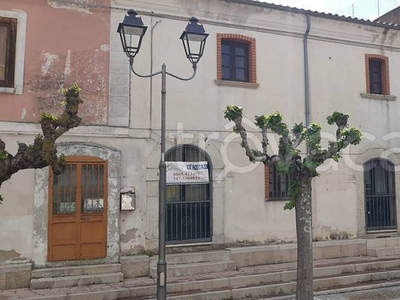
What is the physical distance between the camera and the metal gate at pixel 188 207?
1097cm

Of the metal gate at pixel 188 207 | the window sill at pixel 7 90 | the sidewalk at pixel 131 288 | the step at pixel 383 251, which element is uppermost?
the window sill at pixel 7 90

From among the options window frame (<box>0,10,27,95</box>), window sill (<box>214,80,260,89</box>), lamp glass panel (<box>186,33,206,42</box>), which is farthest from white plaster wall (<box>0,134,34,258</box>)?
window sill (<box>214,80,260,89</box>)

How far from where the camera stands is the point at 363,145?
13.4 m

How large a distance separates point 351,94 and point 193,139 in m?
5.58

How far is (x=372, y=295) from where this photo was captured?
9664mm

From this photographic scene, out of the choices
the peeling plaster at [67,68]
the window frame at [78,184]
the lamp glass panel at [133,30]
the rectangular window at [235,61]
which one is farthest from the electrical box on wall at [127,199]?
the lamp glass panel at [133,30]

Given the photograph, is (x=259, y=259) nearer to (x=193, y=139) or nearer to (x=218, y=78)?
(x=193, y=139)

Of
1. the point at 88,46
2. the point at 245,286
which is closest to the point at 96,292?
the point at 245,286

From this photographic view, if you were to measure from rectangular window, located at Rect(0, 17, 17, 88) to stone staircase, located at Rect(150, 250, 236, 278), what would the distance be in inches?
213

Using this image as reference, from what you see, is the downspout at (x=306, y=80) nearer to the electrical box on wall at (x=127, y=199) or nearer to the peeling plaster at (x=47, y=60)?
the electrical box on wall at (x=127, y=199)

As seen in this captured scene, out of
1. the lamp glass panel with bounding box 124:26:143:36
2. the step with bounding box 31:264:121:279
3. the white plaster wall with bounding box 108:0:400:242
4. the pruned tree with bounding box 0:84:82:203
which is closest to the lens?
the pruned tree with bounding box 0:84:82:203

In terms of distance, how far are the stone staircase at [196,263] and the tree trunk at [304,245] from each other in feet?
9.51

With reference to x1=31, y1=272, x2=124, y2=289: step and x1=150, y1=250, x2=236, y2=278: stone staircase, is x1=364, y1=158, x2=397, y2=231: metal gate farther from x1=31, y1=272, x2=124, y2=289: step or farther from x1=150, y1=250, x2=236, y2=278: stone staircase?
x1=31, y1=272, x2=124, y2=289: step

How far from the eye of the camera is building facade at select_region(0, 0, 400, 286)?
9844 millimetres
